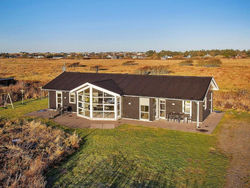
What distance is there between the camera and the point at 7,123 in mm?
16062

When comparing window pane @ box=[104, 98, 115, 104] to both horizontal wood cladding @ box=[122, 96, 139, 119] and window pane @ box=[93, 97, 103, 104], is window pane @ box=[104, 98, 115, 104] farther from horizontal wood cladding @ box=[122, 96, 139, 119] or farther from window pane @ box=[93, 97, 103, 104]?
horizontal wood cladding @ box=[122, 96, 139, 119]

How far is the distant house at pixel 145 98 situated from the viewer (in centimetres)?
1798

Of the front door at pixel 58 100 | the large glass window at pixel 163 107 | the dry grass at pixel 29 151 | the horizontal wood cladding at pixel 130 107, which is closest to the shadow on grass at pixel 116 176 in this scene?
the dry grass at pixel 29 151

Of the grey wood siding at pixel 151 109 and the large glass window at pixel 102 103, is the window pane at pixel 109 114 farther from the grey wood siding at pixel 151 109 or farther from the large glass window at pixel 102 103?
the grey wood siding at pixel 151 109

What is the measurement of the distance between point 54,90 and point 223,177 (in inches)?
638

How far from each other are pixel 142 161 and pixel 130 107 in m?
8.08

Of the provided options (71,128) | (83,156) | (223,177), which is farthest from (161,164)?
(71,128)

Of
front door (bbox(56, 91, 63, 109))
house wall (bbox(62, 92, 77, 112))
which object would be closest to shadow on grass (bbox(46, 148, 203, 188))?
house wall (bbox(62, 92, 77, 112))

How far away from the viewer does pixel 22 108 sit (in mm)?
23312

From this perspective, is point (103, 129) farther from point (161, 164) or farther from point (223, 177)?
point (223, 177)

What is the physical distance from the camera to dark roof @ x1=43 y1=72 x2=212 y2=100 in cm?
1802

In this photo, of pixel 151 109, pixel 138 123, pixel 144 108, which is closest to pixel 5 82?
pixel 144 108

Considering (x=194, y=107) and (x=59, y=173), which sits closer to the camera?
(x=59, y=173)

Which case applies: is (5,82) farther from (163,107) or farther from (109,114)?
(163,107)
